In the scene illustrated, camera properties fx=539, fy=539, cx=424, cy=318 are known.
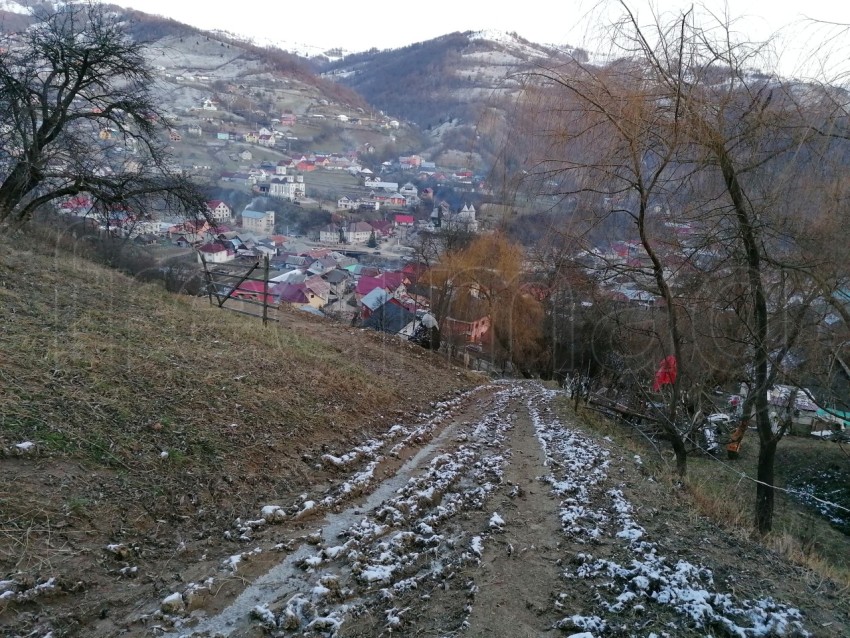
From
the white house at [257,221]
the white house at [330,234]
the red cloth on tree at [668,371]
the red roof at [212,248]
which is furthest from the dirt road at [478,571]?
the white house at [330,234]

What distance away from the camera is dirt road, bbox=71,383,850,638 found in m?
3.15

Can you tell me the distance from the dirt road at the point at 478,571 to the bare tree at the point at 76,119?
41.7 feet

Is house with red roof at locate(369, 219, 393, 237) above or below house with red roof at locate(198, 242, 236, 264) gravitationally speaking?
above

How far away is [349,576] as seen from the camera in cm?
375

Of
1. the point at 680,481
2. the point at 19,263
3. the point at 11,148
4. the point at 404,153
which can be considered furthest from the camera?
the point at 404,153

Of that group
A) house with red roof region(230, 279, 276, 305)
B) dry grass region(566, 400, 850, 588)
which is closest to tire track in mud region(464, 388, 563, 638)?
dry grass region(566, 400, 850, 588)

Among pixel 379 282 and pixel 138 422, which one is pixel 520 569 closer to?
pixel 138 422

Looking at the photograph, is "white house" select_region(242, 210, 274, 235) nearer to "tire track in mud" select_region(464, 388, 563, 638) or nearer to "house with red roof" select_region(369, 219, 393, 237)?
"house with red roof" select_region(369, 219, 393, 237)

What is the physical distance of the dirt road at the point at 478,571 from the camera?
3.15 metres

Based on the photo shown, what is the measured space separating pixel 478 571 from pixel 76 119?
17.7 m

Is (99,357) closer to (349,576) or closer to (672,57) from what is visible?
(349,576)

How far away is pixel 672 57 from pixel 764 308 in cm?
382

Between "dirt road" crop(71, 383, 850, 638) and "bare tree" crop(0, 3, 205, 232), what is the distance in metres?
12.7

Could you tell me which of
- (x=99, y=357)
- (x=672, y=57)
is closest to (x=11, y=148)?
(x=99, y=357)
